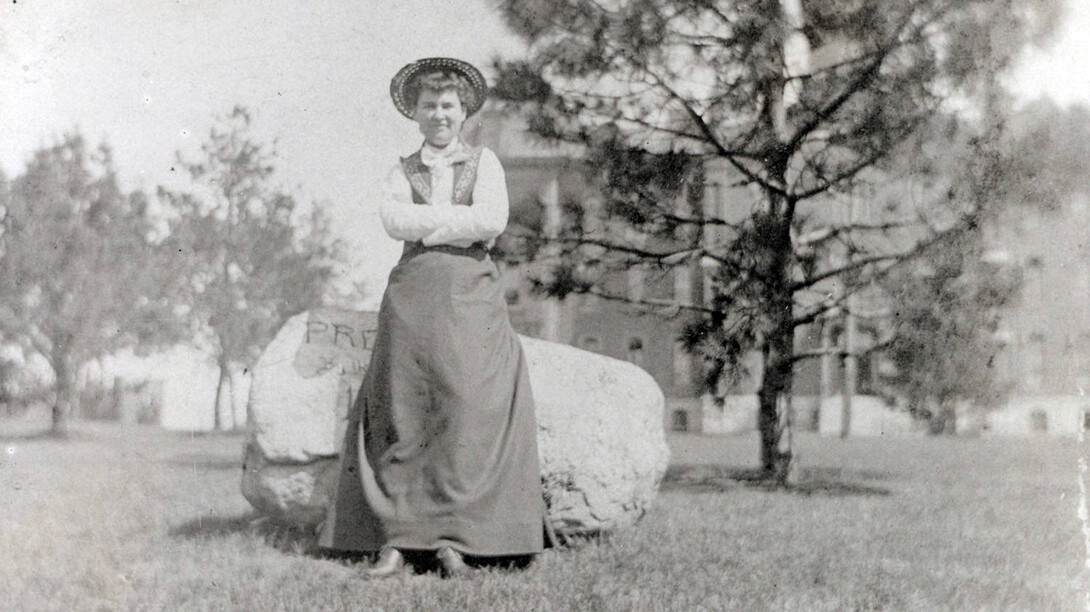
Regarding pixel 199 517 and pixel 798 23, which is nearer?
pixel 199 517

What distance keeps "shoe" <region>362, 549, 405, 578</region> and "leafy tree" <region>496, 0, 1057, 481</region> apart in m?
2.68

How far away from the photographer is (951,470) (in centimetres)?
640

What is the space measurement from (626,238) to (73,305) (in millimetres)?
3848

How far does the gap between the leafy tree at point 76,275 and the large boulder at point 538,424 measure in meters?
2.25

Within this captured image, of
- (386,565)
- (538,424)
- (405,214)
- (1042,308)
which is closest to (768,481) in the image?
(1042,308)

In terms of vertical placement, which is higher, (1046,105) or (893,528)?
(1046,105)

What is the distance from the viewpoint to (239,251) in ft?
19.8

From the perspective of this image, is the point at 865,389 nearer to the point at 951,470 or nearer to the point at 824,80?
the point at 951,470

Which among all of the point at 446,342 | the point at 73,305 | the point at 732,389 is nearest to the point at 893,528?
the point at 732,389

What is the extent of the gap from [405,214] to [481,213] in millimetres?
306

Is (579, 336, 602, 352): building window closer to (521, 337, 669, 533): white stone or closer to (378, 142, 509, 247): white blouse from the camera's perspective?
(521, 337, 669, 533): white stone

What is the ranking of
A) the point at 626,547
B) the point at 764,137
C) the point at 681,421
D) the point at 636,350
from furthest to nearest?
the point at 636,350, the point at 681,421, the point at 764,137, the point at 626,547

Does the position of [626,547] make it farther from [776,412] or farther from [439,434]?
[776,412]

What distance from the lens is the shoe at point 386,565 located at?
3404mm
